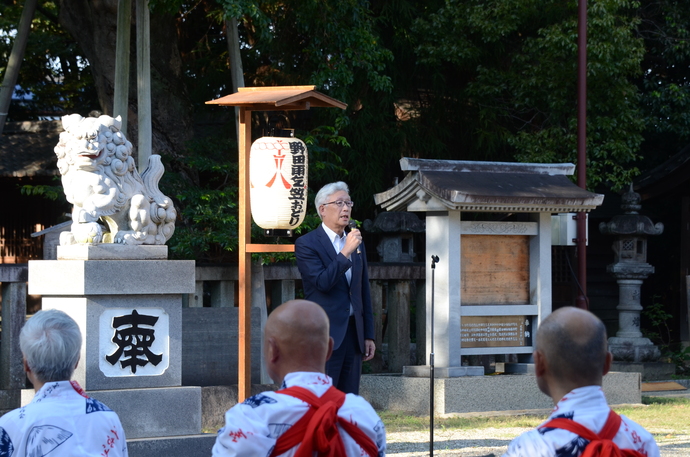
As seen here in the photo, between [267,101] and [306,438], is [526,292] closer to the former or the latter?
[267,101]

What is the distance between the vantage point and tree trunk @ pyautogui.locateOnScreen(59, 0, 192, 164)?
39.4 feet

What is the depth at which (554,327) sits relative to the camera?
2449mm

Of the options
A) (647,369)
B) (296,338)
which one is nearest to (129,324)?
(296,338)

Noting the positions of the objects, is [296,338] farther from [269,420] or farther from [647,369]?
[647,369]

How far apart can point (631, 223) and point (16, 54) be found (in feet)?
29.6

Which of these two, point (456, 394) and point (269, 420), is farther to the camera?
point (456, 394)

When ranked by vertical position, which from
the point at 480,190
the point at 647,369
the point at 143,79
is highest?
the point at 143,79

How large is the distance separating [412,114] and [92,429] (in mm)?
11746

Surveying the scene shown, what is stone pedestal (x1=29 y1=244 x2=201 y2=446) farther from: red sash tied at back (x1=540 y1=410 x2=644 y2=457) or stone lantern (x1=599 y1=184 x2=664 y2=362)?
stone lantern (x1=599 y1=184 x2=664 y2=362)

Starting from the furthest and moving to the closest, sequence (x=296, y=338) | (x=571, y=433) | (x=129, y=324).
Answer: (x=129, y=324), (x=296, y=338), (x=571, y=433)

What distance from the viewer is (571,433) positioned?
7.90 feet

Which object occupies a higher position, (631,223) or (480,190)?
(480,190)

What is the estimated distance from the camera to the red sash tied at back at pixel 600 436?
2.35 metres

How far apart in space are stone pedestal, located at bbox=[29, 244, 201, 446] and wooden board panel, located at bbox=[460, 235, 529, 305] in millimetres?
3990
